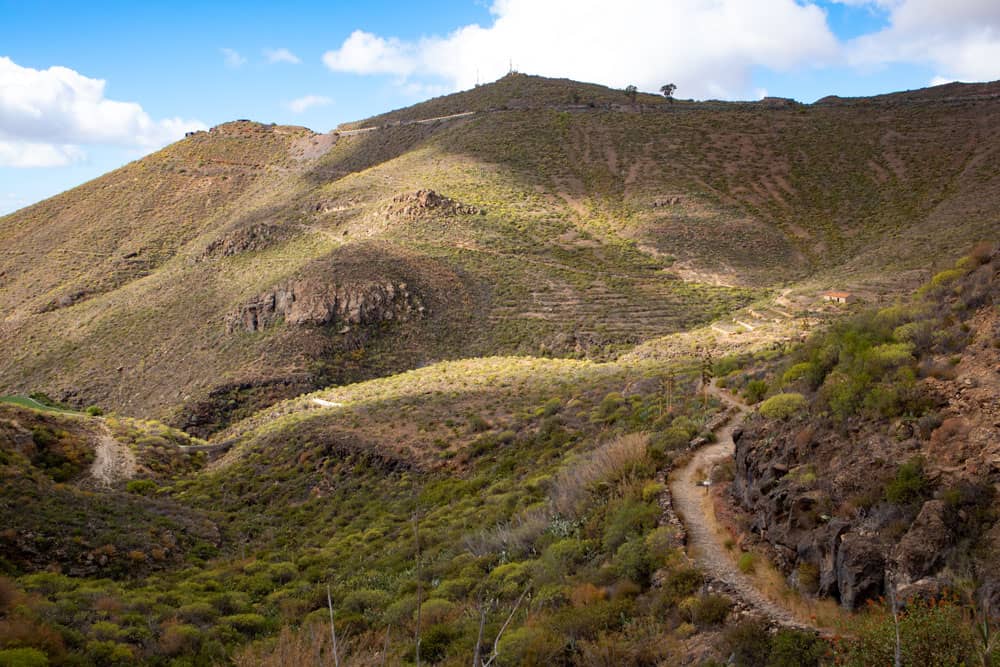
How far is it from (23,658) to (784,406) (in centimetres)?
1140

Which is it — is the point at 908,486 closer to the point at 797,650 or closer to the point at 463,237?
the point at 797,650

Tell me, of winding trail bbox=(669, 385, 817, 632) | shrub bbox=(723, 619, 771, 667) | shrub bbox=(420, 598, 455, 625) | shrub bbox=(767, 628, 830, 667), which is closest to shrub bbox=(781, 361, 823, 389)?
winding trail bbox=(669, 385, 817, 632)

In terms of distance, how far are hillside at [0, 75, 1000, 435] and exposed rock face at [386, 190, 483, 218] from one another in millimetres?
217

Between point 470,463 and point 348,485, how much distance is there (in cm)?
446

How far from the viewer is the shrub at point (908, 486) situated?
694 cm

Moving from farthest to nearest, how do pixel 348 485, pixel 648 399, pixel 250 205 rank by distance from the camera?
1. pixel 250 205
2. pixel 348 485
3. pixel 648 399

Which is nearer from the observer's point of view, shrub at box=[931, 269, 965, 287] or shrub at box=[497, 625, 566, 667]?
shrub at box=[497, 625, 566, 667]

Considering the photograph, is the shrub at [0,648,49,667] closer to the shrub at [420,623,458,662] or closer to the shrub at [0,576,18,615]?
the shrub at [0,576,18,615]

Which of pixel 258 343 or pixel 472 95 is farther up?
pixel 472 95

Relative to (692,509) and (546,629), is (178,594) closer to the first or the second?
(546,629)

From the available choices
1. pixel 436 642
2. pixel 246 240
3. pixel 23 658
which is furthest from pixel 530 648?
pixel 246 240

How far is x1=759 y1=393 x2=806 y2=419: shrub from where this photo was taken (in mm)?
10016

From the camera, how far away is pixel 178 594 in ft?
41.7

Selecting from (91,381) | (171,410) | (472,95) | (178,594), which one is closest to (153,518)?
(178,594)
